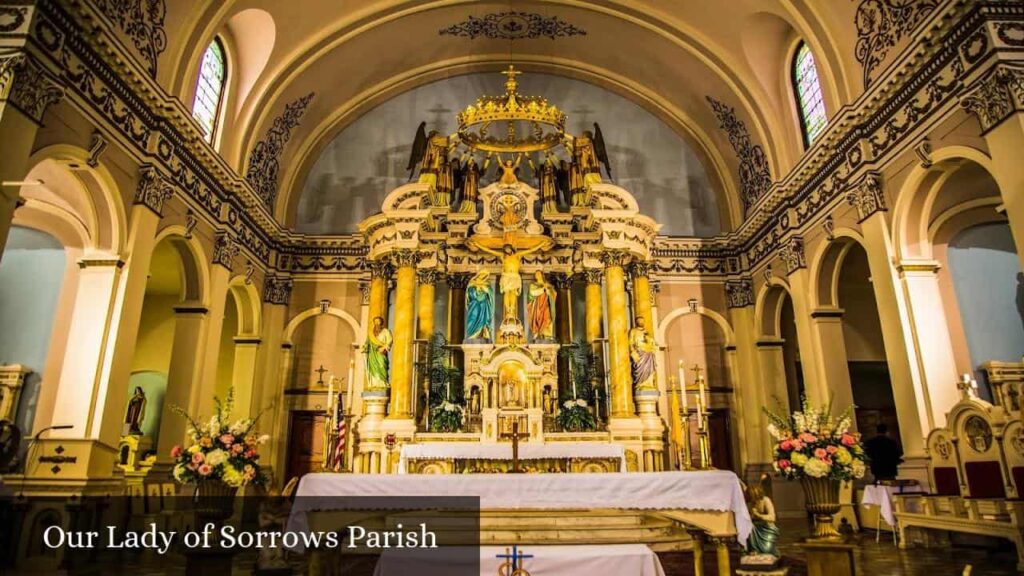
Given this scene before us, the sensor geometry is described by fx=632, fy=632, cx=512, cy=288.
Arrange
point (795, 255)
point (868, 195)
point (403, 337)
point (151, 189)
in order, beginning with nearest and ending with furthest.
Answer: point (151, 189) → point (868, 195) → point (795, 255) → point (403, 337)

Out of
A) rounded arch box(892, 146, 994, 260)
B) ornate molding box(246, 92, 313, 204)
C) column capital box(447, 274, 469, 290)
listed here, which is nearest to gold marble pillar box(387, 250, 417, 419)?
column capital box(447, 274, 469, 290)

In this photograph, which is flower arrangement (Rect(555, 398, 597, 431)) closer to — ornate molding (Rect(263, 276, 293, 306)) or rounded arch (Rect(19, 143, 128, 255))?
ornate molding (Rect(263, 276, 293, 306))

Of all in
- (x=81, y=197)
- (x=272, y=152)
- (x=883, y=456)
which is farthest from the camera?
(x=272, y=152)

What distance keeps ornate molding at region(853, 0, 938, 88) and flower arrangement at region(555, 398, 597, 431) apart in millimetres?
6962

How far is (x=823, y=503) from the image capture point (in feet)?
17.5

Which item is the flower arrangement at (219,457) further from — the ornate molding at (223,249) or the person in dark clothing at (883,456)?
the person in dark clothing at (883,456)

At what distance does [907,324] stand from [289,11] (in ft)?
37.0

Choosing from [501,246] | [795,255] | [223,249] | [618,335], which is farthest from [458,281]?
[795,255]

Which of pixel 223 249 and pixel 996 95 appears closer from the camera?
pixel 996 95

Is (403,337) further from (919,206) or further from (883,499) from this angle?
(919,206)

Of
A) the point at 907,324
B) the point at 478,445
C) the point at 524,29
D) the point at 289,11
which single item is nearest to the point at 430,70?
the point at 524,29

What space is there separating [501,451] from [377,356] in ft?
10.1

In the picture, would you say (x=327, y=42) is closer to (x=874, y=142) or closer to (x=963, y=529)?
(x=874, y=142)

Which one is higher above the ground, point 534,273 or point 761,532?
point 534,273
